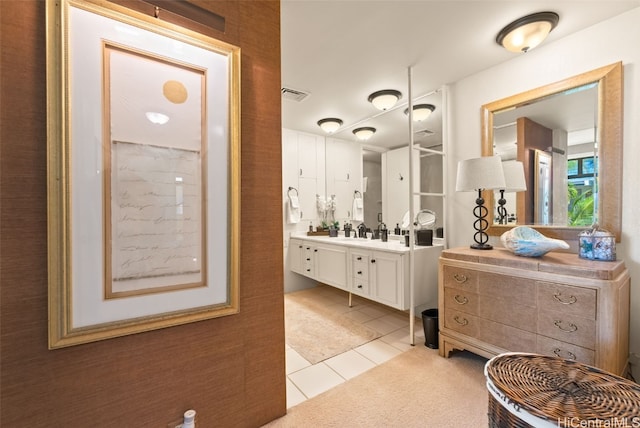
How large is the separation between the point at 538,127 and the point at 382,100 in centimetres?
140

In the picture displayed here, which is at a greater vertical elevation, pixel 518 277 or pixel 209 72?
pixel 209 72

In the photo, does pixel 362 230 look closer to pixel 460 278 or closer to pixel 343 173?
pixel 343 173

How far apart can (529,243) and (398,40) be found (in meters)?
1.74

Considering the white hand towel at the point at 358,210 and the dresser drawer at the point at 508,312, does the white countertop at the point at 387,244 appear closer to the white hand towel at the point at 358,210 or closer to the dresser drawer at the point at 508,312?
the white hand towel at the point at 358,210

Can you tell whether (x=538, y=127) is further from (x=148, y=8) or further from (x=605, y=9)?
(x=148, y=8)

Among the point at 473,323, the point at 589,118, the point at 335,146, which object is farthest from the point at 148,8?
the point at 335,146

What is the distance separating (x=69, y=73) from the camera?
3.16 ft

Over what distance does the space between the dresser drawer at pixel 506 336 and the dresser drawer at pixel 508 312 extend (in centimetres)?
3

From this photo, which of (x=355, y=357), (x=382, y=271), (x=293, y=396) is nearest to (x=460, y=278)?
(x=382, y=271)

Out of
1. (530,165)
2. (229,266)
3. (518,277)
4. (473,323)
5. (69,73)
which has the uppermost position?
(69,73)

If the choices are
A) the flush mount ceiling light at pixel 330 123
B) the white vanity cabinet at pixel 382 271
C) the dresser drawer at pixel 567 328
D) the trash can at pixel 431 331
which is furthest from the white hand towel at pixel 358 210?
the dresser drawer at pixel 567 328

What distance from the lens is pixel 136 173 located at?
1082mm

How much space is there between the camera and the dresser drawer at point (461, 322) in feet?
6.38

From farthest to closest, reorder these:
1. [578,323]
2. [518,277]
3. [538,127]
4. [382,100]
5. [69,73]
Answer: [382,100], [538,127], [518,277], [578,323], [69,73]
